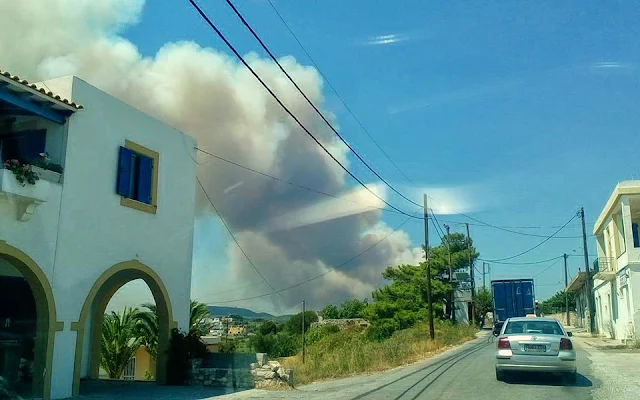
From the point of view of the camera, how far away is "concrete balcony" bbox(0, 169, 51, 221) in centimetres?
1216

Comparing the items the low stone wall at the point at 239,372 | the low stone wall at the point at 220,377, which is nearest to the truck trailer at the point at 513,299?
the low stone wall at the point at 239,372

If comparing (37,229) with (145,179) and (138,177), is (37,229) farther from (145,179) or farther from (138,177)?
(145,179)

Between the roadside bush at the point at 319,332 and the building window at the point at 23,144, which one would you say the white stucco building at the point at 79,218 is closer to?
the building window at the point at 23,144

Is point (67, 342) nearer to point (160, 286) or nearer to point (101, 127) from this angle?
point (160, 286)

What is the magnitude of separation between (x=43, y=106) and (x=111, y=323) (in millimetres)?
12188

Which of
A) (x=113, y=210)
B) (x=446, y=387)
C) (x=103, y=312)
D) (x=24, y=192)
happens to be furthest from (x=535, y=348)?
(x=103, y=312)

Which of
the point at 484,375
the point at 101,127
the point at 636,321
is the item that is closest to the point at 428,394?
the point at 484,375

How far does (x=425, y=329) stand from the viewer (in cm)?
4266

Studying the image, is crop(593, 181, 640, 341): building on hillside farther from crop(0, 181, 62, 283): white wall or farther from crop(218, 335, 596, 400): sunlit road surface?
crop(0, 181, 62, 283): white wall

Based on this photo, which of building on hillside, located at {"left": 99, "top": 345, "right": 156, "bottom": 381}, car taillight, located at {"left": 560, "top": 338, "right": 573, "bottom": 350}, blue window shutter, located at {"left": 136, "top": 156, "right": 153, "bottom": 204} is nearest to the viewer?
car taillight, located at {"left": 560, "top": 338, "right": 573, "bottom": 350}

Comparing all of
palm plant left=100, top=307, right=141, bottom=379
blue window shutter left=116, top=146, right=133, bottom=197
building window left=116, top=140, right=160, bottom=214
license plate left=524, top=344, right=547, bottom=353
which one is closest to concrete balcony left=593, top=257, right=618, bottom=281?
license plate left=524, top=344, right=547, bottom=353

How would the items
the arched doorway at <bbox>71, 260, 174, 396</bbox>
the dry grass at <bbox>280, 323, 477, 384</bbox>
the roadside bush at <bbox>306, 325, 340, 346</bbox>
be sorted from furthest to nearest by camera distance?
the roadside bush at <bbox>306, 325, 340, 346</bbox>
the dry grass at <bbox>280, 323, 477, 384</bbox>
the arched doorway at <bbox>71, 260, 174, 396</bbox>

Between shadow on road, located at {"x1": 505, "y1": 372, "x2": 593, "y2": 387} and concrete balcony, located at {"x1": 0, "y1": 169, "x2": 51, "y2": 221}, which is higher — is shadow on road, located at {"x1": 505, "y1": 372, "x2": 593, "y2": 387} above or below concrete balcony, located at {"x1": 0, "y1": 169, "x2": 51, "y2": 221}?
below

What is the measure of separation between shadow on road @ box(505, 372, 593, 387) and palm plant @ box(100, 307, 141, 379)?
14.4 meters
